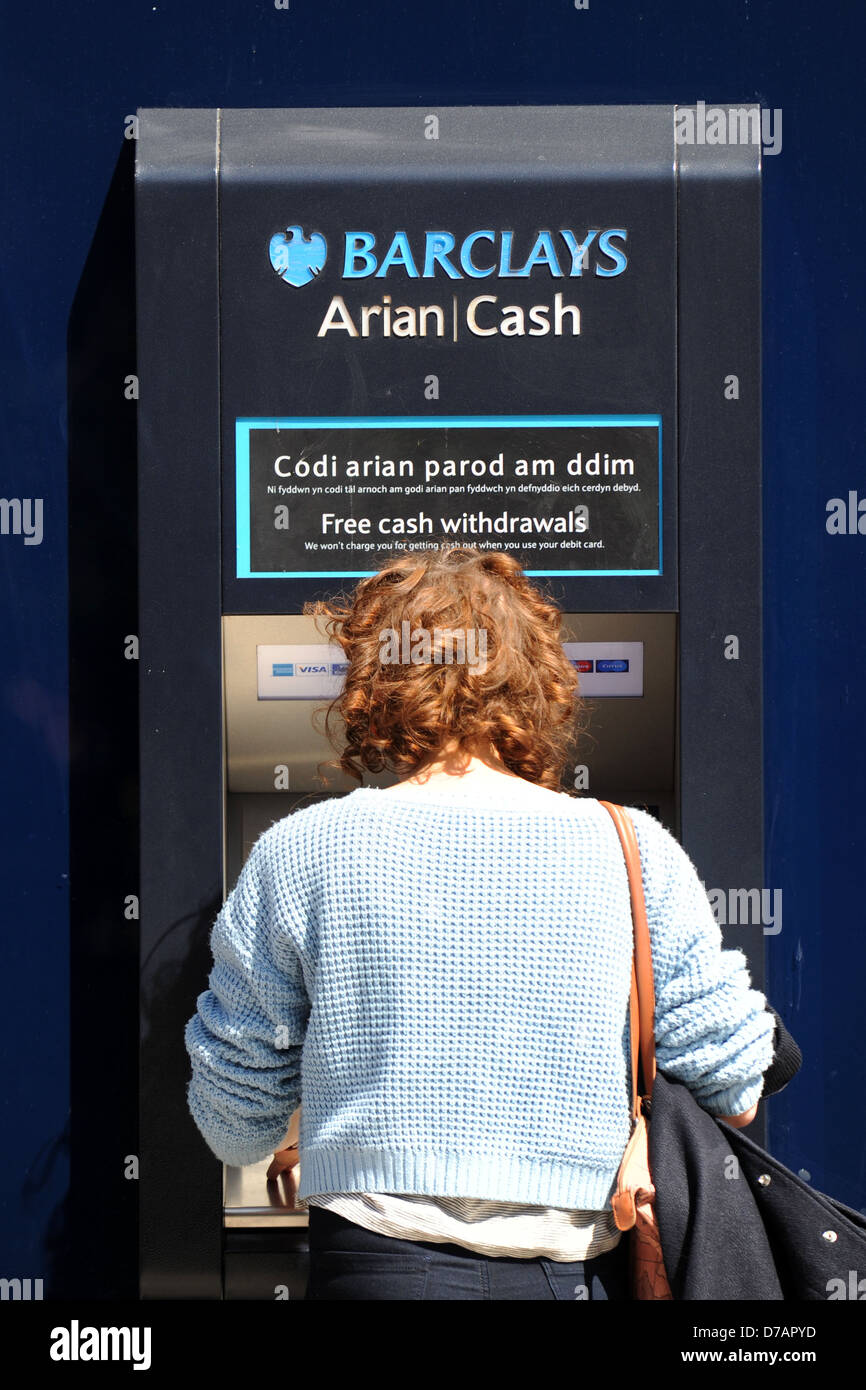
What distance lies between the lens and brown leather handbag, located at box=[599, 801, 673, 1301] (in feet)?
4.97

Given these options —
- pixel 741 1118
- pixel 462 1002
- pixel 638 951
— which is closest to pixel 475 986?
pixel 462 1002

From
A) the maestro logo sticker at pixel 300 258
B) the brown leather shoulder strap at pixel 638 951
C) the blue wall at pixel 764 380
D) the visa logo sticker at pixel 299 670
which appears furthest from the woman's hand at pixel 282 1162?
the maestro logo sticker at pixel 300 258

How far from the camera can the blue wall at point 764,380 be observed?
2.95 metres

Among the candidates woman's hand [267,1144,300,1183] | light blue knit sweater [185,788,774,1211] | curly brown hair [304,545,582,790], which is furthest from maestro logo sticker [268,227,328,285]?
woman's hand [267,1144,300,1183]

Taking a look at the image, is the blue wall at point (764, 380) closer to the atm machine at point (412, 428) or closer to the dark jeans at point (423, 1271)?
the atm machine at point (412, 428)

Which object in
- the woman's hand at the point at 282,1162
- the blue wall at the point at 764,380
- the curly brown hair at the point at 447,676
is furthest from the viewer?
the blue wall at the point at 764,380

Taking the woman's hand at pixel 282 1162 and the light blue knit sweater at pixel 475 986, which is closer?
the light blue knit sweater at pixel 475 986

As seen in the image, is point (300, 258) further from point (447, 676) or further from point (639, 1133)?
point (639, 1133)

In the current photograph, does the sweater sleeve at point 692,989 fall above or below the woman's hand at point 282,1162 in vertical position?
above

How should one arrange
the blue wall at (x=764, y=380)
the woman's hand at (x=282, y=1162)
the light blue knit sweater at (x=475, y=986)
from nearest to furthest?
1. the light blue knit sweater at (x=475, y=986)
2. the woman's hand at (x=282, y=1162)
3. the blue wall at (x=764, y=380)

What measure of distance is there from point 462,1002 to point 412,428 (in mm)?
1348

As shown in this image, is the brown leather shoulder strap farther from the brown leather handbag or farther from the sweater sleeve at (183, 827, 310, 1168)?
the sweater sleeve at (183, 827, 310, 1168)
